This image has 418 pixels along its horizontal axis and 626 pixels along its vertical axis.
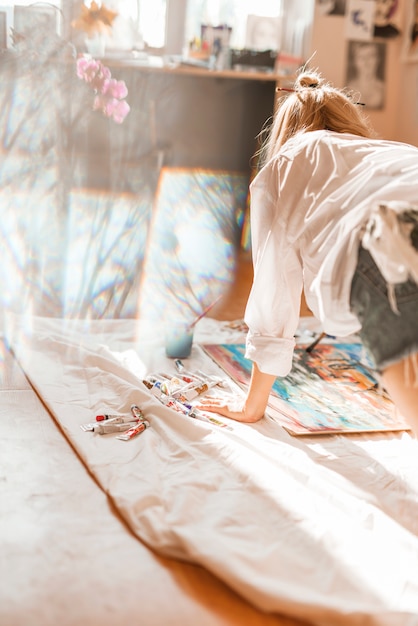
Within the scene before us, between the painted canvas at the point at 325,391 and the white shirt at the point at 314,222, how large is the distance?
0.81ft

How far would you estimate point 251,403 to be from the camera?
154cm

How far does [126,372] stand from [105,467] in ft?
1.45

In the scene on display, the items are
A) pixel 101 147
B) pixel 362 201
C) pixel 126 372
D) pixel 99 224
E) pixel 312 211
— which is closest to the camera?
pixel 362 201

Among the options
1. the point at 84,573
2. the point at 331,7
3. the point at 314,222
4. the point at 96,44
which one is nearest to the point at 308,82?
the point at 314,222

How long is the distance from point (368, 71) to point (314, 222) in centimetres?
265

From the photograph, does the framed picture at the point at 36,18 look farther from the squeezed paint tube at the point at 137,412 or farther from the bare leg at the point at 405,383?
the bare leg at the point at 405,383

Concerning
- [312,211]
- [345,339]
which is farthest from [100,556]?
[345,339]

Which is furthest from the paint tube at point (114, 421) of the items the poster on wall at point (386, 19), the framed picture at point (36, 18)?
the poster on wall at point (386, 19)

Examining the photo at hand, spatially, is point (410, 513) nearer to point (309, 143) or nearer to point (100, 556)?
point (100, 556)

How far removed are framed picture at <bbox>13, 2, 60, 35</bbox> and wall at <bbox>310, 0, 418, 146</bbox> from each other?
1.22 meters

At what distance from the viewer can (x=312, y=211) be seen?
1.26 meters

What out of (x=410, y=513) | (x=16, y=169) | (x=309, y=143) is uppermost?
(x=309, y=143)

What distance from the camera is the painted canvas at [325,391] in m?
1.61

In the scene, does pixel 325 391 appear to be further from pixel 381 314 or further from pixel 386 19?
pixel 386 19
